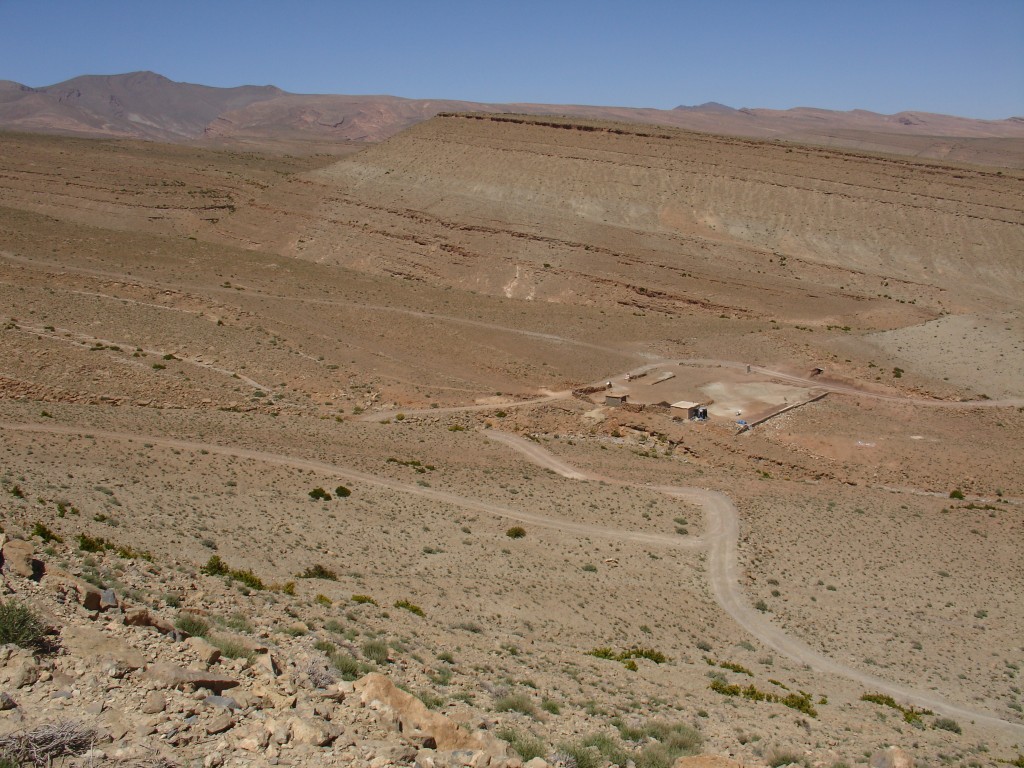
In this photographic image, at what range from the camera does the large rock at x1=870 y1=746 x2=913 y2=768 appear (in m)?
13.1

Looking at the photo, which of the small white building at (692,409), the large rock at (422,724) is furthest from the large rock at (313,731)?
the small white building at (692,409)

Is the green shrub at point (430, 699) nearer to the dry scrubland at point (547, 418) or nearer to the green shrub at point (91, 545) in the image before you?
the dry scrubland at point (547, 418)

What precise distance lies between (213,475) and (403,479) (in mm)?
6011

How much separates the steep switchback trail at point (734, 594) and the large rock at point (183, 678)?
1451 cm

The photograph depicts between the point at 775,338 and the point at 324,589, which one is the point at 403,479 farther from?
the point at 775,338

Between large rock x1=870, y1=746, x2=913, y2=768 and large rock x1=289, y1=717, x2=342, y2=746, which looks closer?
→ large rock x1=289, y1=717, x2=342, y2=746

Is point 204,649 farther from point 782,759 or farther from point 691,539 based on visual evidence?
point 691,539

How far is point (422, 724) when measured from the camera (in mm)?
10953

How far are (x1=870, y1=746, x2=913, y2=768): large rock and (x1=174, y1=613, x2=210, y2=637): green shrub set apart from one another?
981 centimetres

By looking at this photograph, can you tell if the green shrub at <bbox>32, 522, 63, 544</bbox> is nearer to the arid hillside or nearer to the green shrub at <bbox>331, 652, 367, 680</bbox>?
the green shrub at <bbox>331, 652, 367, 680</bbox>

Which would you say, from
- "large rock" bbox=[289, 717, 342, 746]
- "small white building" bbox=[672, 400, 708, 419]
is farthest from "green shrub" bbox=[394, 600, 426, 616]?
"small white building" bbox=[672, 400, 708, 419]

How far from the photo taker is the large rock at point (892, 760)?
43.0 feet

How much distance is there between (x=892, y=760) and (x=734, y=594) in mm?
11284

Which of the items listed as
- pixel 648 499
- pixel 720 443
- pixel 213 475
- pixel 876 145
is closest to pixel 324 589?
pixel 213 475
